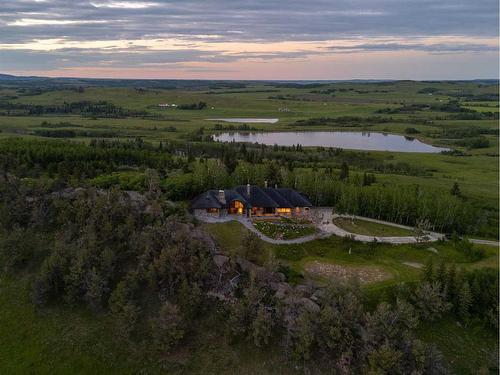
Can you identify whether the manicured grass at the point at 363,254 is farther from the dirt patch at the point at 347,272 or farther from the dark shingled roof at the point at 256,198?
the dark shingled roof at the point at 256,198

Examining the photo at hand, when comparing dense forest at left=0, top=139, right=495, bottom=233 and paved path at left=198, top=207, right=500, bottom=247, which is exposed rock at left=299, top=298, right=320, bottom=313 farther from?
dense forest at left=0, top=139, right=495, bottom=233

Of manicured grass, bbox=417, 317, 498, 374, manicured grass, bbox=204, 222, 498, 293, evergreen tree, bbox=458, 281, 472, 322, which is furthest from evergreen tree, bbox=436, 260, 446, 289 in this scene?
manicured grass, bbox=417, 317, 498, 374

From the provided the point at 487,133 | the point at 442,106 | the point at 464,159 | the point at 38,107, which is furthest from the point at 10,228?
the point at 442,106

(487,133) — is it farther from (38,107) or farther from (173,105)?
(38,107)

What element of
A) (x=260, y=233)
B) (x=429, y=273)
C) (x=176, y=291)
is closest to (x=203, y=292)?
(x=176, y=291)

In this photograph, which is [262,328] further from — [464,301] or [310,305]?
[464,301]

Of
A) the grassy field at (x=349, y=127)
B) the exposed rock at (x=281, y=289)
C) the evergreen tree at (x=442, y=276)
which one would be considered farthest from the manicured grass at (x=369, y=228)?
the grassy field at (x=349, y=127)

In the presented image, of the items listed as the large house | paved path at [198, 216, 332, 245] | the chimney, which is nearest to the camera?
paved path at [198, 216, 332, 245]
